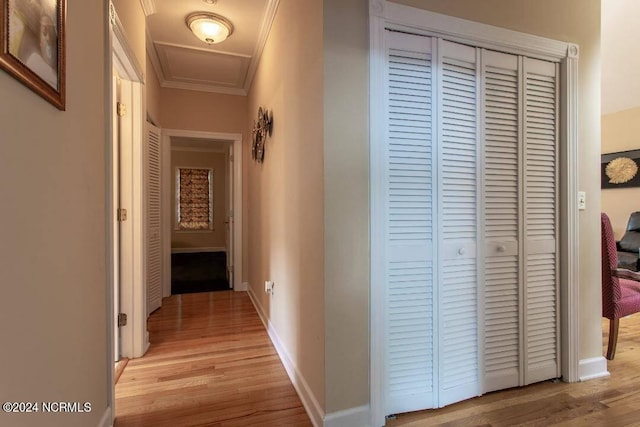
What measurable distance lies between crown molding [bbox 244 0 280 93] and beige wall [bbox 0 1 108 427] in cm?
132

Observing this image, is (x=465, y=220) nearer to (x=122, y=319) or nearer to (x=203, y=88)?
(x=122, y=319)

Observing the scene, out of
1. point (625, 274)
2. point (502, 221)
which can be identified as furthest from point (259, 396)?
point (625, 274)

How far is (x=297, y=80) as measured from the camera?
1.85m

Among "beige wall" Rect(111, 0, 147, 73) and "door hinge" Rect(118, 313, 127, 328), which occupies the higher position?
"beige wall" Rect(111, 0, 147, 73)

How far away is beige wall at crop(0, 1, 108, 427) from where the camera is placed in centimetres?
81

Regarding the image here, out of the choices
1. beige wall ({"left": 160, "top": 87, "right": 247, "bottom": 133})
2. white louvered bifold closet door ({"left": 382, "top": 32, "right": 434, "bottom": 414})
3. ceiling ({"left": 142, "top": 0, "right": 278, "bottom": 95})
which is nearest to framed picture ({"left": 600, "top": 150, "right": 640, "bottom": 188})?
white louvered bifold closet door ({"left": 382, "top": 32, "right": 434, "bottom": 414})

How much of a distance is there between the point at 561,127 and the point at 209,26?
281cm

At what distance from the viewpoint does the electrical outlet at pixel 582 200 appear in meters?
1.98

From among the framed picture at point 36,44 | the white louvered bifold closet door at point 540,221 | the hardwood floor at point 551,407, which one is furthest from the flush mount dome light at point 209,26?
the hardwood floor at point 551,407

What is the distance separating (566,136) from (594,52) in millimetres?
658

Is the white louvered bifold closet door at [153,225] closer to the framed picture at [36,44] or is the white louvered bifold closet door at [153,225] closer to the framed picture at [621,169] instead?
the framed picture at [36,44]

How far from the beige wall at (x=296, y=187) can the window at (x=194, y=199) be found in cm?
536

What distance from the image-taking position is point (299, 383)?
181 centimetres

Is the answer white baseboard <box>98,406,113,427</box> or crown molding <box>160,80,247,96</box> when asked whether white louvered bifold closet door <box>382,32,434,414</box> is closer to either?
white baseboard <box>98,406,113,427</box>
